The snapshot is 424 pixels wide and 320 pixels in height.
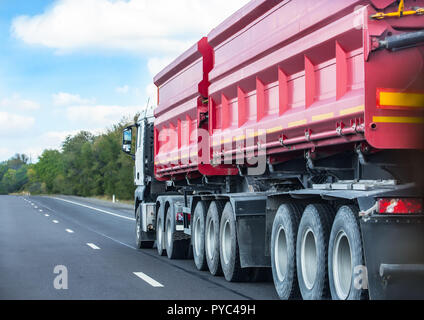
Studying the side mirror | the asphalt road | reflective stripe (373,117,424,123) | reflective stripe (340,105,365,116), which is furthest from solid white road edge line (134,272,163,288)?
the side mirror

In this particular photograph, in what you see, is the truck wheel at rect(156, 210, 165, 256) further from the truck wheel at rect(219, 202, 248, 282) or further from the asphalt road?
the truck wheel at rect(219, 202, 248, 282)

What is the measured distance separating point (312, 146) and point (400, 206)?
1.94m

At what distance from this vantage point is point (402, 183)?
7242 millimetres

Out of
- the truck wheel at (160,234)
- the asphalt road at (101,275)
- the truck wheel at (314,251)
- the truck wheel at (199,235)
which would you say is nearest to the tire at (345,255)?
the truck wheel at (314,251)

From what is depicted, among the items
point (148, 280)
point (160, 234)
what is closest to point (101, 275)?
point (148, 280)

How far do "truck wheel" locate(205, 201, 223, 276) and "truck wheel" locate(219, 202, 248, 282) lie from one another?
0.69 ft

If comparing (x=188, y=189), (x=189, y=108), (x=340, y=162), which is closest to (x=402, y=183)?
(x=340, y=162)

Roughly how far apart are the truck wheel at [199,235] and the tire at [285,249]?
3415mm

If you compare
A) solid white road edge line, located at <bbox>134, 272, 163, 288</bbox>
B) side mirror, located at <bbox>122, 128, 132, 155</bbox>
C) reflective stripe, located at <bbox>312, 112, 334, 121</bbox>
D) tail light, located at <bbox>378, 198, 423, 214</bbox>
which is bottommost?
solid white road edge line, located at <bbox>134, 272, 163, 288</bbox>

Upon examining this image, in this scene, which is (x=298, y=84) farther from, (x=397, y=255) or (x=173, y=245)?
(x=173, y=245)

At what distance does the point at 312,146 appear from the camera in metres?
8.44

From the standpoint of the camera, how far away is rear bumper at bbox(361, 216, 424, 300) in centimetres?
661

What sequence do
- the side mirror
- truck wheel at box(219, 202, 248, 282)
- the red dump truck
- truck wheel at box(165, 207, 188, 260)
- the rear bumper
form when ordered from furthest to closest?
the side mirror → truck wheel at box(165, 207, 188, 260) → truck wheel at box(219, 202, 248, 282) → the red dump truck → the rear bumper
